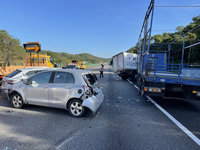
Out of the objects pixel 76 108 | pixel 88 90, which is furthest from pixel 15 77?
pixel 88 90

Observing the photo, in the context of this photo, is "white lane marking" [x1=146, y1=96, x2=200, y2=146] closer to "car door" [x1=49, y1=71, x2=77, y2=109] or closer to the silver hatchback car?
the silver hatchback car

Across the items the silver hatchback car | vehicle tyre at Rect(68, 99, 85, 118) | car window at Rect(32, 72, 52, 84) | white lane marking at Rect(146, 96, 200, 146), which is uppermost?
car window at Rect(32, 72, 52, 84)

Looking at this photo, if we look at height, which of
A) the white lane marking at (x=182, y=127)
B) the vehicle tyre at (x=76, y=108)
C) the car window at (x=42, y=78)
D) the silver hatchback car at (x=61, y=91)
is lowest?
the white lane marking at (x=182, y=127)

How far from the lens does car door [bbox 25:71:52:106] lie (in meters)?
4.68

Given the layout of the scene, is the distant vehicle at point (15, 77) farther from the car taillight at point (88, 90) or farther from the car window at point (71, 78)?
the car taillight at point (88, 90)

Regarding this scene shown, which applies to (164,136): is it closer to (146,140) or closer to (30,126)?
(146,140)

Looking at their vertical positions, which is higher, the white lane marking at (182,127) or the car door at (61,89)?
the car door at (61,89)

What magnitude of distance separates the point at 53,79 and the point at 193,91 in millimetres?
5135

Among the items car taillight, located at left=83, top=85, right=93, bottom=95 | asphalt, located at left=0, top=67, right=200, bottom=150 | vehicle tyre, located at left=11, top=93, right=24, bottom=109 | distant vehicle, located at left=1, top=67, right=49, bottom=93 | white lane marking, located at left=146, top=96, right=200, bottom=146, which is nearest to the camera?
asphalt, located at left=0, top=67, right=200, bottom=150

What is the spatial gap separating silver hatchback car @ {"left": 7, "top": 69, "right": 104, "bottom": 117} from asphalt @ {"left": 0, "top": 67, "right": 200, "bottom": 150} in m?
0.37

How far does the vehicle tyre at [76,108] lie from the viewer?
14.4ft

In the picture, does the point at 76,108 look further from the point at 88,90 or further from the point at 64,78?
the point at 64,78

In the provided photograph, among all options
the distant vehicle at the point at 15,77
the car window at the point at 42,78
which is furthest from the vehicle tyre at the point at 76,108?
the distant vehicle at the point at 15,77

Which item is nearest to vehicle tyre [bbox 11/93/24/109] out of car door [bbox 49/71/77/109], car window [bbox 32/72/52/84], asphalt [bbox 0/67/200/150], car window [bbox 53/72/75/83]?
asphalt [bbox 0/67/200/150]
